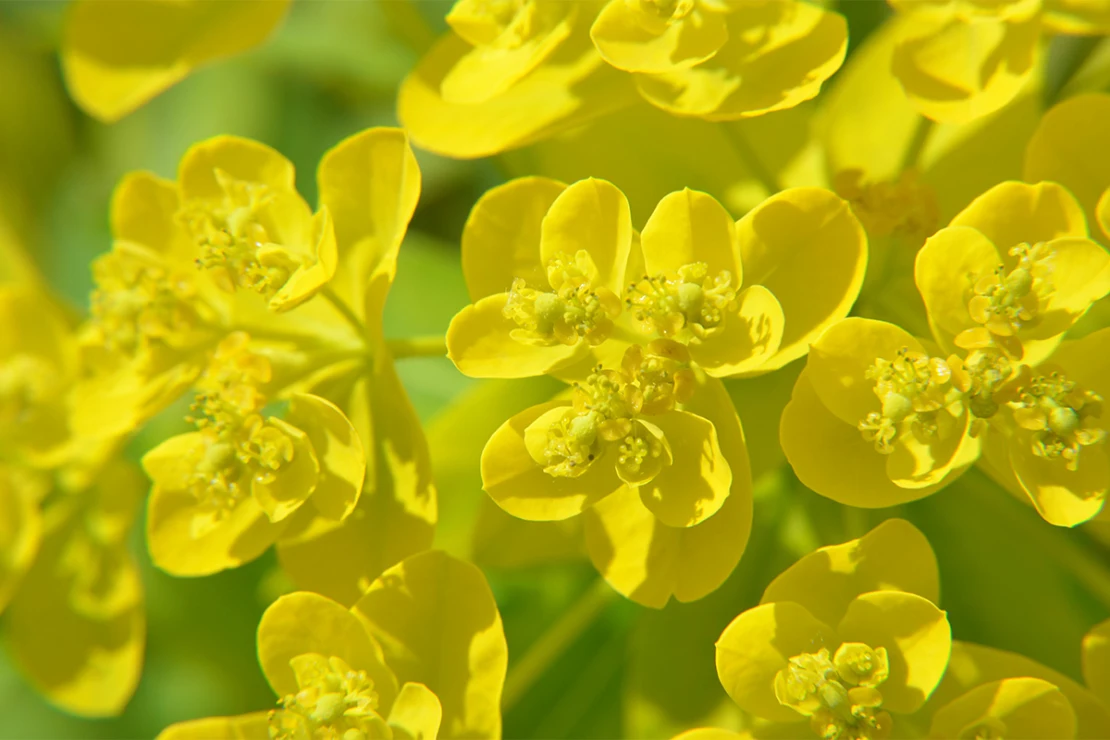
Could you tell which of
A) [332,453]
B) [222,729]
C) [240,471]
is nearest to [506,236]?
[332,453]

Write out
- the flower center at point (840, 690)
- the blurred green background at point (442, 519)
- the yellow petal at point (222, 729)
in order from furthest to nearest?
the blurred green background at point (442, 519), the yellow petal at point (222, 729), the flower center at point (840, 690)

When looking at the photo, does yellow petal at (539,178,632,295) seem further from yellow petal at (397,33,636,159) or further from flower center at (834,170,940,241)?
flower center at (834,170,940,241)

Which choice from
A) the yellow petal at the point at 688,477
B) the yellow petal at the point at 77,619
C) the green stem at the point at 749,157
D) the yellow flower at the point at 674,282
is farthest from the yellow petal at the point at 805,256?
the yellow petal at the point at 77,619

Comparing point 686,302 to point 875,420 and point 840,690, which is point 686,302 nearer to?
point 875,420

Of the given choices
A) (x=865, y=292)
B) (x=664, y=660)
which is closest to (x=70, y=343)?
(x=664, y=660)

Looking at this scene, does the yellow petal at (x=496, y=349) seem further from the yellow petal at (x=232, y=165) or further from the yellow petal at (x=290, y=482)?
the yellow petal at (x=232, y=165)

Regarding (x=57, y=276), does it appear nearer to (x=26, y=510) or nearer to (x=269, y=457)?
(x=26, y=510)
